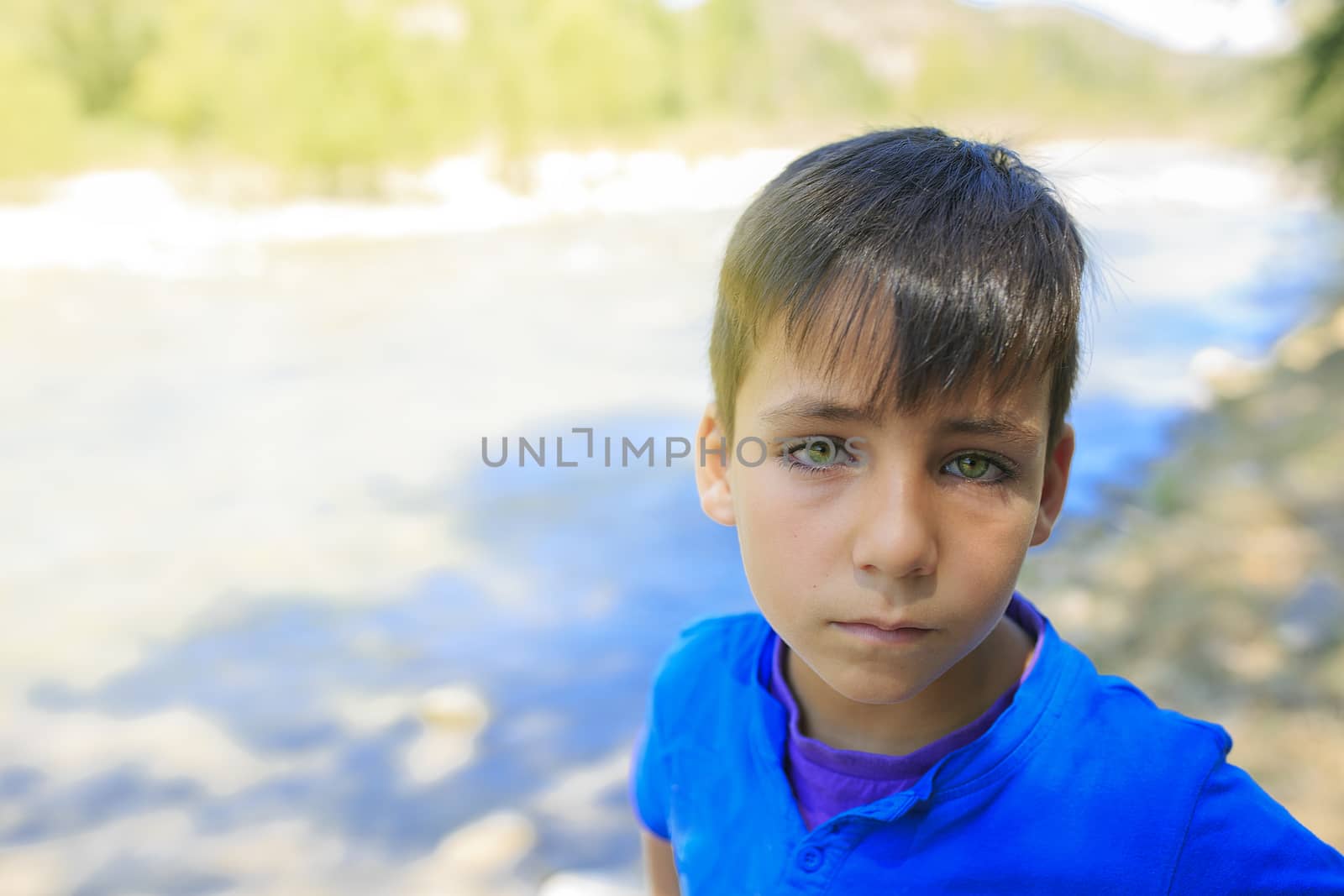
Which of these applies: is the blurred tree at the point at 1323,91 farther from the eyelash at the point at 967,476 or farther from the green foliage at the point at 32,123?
the green foliage at the point at 32,123

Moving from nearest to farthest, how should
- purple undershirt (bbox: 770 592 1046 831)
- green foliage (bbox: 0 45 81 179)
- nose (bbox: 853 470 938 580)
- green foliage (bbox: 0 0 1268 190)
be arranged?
nose (bbox: 853 470 938 580) < purple undershirt (bbox: 770 592 1046 831) < green foliage (bbox: 0 45 81 179) < green foliage (bbox: 0 0 1268 190)

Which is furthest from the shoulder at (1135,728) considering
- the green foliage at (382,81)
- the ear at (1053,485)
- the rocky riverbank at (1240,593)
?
the green foliage at (382,81)

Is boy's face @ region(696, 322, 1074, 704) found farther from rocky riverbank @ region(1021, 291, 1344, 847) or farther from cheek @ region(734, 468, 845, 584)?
rocky riverbank @ region(1021, 291, 1344, 847)

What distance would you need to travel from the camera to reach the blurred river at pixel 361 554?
2408 millimetres

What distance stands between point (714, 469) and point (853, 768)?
30cm

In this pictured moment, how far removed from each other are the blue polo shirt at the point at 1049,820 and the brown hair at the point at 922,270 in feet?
0.77

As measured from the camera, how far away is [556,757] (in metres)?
2.69

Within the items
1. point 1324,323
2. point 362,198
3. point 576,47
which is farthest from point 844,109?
point 1324,323

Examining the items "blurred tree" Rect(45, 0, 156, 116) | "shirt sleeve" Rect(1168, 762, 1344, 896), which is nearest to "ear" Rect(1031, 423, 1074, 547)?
"shirt sleeve" Rect(1168, 762, 1344, 896)

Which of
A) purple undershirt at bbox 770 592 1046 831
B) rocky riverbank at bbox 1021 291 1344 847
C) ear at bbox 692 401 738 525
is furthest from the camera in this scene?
rocky riverbank at bbox 1021 291 1344 847

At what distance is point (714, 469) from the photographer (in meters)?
1.01

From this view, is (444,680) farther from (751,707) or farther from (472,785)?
(751,707)

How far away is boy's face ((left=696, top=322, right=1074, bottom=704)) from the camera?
0.77 metres

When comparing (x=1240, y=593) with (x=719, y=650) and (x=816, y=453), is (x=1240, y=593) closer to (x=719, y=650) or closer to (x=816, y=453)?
(x=719, y=650)
